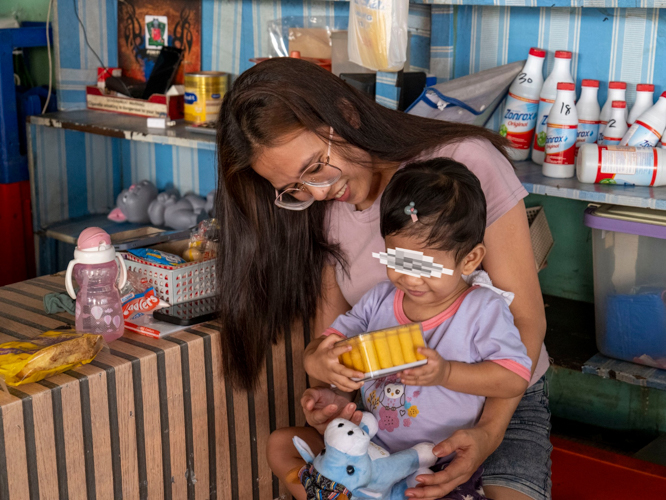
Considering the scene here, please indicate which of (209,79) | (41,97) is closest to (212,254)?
(209,79)

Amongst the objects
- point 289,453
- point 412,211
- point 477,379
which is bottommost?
point 289,453

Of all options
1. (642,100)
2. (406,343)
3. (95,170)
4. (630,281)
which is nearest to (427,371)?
(406,343)

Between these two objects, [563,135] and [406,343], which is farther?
[563,135]

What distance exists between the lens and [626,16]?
2.01m

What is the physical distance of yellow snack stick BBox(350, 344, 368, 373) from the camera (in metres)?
1.27

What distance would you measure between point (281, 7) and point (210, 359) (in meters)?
1.59

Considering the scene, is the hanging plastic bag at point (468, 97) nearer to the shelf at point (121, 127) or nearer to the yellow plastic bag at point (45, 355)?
the shelf at point (121, 127)

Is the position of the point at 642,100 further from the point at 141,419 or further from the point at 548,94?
the point at 141,419

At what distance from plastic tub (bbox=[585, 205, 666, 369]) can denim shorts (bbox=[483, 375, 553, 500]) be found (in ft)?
1.28

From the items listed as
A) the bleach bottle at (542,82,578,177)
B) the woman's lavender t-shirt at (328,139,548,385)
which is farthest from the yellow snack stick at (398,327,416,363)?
the bleach bottle at (542,82,578,177)

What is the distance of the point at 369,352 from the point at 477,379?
0.22 m

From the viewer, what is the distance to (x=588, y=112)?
6.57 ft

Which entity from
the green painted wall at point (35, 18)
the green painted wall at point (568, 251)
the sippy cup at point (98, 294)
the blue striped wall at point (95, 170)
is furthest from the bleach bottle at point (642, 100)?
the green painted wall at point (35, 18)

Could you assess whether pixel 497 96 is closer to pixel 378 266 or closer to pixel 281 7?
pixel 378 266
